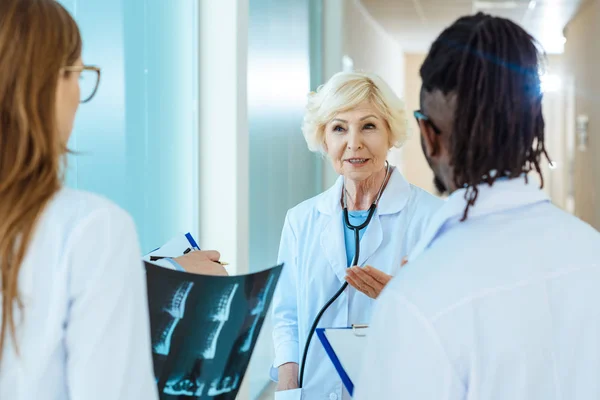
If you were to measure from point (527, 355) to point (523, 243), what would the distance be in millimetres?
159

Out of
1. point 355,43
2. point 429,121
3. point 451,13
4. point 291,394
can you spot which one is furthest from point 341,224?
point 451,13

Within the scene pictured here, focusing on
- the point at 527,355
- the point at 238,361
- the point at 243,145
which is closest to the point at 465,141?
the point at 527,355

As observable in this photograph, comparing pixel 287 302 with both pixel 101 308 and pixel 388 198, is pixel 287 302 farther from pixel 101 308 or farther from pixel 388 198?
pixel 101 308

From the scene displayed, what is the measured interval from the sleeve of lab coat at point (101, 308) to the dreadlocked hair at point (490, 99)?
1.65 feet

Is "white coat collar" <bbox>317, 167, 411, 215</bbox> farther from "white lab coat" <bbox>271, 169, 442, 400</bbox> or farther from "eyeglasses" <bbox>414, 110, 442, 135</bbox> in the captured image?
"eyeglasses" <bbox>414, 110, 442, 135</bbox>

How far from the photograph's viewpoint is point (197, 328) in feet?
4.41

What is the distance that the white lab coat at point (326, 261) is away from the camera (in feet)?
7.01

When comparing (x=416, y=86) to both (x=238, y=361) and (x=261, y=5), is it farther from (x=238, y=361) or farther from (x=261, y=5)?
(x=238, y=361)

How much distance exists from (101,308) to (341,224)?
1.26 metres

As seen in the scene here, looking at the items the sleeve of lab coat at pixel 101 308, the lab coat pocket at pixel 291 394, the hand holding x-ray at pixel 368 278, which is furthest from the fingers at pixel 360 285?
the sleeve of lab coat at pixel 101 308

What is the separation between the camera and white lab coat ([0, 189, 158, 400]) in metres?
1.05

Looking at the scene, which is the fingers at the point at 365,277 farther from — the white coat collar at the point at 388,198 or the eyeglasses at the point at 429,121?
the eyeglasses at the point at 429,121

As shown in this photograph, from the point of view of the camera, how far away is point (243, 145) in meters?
3.74

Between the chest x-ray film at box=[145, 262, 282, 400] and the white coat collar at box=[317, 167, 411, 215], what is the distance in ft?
2.92
